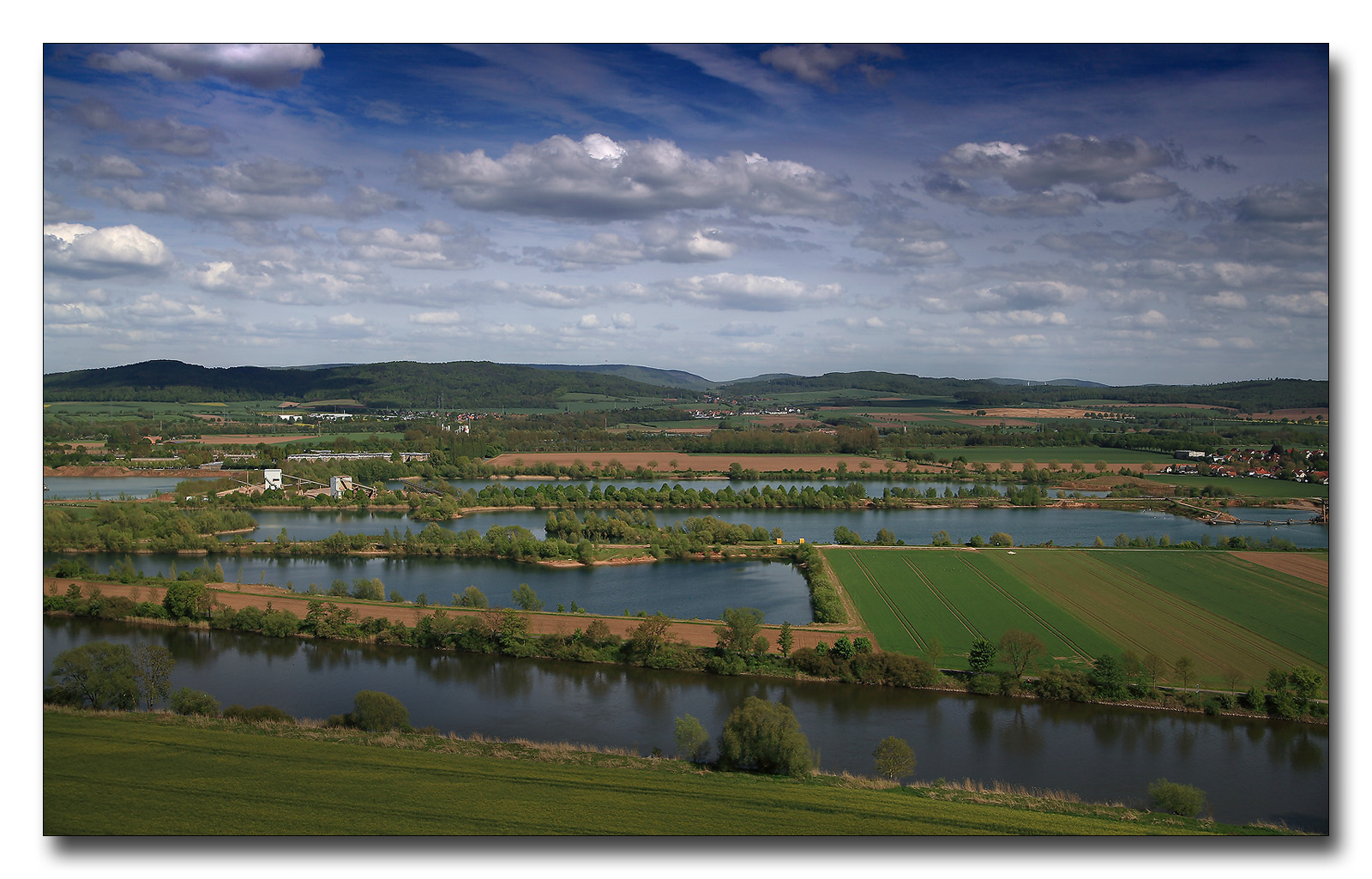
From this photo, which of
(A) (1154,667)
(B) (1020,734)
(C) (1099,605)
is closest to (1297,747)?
(A) (1154,667)

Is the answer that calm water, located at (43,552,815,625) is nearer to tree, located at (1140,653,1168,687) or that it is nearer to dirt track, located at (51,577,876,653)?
dirt track, located at (51,577,876,653)

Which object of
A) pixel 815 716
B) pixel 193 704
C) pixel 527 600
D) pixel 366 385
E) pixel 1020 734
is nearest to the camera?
pixel 193 704

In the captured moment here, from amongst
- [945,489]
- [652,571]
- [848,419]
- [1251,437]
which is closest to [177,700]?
[652,571]

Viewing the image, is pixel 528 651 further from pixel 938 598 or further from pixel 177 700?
pixel 938 598

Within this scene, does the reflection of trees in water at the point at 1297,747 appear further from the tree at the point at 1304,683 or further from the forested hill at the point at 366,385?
the forested hill at the point at 366,385

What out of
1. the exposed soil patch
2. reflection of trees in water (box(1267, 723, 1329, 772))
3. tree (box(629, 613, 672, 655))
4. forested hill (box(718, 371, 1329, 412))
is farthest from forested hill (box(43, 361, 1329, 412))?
tree (box(629, 613, 672, 655))

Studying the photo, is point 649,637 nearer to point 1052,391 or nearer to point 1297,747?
point 1297,747
